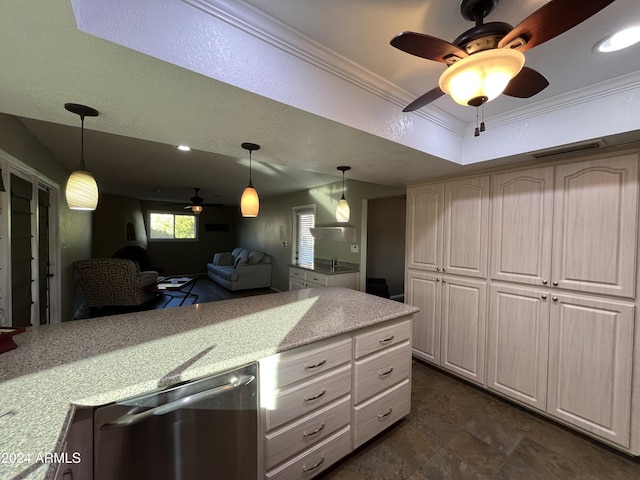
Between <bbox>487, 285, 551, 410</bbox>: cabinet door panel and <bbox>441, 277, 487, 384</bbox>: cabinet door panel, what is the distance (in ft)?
0.27

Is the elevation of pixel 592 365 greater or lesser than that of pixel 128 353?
lesser

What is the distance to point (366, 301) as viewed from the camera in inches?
83.0

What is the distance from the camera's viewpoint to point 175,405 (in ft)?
3.34

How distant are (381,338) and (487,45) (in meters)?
1.60

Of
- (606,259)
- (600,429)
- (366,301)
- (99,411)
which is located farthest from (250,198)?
(600,429)

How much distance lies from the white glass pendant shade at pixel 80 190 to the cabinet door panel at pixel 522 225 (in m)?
2.88

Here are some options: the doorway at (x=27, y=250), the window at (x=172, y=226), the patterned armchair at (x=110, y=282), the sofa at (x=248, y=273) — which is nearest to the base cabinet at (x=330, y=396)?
the doorway at (x=27, y=250)

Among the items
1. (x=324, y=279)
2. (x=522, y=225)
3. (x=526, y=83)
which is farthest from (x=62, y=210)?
(x=522, y=225)

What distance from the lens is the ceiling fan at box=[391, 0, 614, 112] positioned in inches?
30.7

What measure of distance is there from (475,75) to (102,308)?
626 centimetres

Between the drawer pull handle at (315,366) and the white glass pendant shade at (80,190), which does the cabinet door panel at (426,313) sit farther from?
the white glass pendant shade at (80,190)

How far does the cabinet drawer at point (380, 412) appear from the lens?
1643 mm

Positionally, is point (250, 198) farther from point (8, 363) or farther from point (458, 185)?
point (458, 185)

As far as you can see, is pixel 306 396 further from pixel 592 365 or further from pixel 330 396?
pixel 592 365
